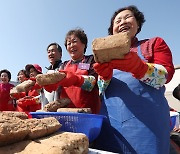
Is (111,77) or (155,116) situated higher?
(111,77)

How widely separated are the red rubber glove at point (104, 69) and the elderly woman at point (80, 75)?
35cm

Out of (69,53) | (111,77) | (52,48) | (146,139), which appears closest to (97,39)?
(111,77)

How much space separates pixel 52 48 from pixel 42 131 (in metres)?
2.01

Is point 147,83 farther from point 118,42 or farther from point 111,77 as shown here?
point 118,42

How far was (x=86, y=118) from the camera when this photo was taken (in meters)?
1.20

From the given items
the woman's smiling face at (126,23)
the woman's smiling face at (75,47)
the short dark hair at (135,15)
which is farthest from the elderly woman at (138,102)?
the woman's smiling face at (75,47)

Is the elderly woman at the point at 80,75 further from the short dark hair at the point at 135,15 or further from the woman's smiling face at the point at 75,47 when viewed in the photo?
the short dark hair at the point at 135,15

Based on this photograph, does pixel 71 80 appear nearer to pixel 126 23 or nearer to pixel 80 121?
pixel 80 121

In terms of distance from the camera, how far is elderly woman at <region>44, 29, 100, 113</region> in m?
1.76

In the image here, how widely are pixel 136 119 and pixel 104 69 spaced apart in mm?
340

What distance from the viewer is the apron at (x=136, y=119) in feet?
4.02

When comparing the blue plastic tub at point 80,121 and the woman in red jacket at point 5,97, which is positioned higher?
the blue plastic tub at point 80,121

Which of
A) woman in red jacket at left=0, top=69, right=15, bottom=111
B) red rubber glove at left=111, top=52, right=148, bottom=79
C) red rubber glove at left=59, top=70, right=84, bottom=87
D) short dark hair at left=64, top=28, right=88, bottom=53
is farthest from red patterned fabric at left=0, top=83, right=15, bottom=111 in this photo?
red rubber glove at left=111, top=52, right=148, bottom=79

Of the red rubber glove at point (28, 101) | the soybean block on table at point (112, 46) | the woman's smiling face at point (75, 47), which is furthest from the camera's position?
the red rubber glove at point (28, 101)
